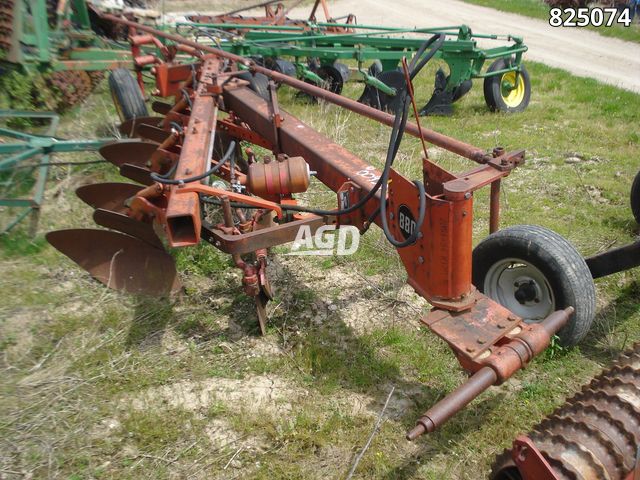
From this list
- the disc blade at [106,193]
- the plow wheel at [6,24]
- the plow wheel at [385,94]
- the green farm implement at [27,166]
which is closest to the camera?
the disc blade at [106,193]

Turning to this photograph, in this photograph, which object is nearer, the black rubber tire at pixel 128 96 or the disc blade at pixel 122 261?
the disc blade at pixel 122 261

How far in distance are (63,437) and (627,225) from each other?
4.23 meters

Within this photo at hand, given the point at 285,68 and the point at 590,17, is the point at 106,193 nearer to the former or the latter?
the point at 285,68

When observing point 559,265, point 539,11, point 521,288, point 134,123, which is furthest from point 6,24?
point 539,11

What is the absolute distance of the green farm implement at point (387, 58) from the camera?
6895mm

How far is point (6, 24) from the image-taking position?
557 centimetres

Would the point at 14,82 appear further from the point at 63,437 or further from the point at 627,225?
the point at 627,225

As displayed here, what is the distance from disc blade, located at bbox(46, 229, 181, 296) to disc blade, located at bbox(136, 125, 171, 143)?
1.57 m

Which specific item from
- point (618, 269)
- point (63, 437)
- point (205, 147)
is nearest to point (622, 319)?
point (618, 269)

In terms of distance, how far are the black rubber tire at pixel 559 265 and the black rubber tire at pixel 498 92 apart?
510 cm

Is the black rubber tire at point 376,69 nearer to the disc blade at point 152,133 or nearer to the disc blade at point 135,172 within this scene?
the disc blade at point 152,133

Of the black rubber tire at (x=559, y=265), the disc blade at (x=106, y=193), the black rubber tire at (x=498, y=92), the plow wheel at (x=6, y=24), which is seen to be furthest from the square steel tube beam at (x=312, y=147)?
the black rubber tire at (x=498, y=92)

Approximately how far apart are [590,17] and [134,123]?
561 inches

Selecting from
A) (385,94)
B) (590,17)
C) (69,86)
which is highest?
(590,17)
